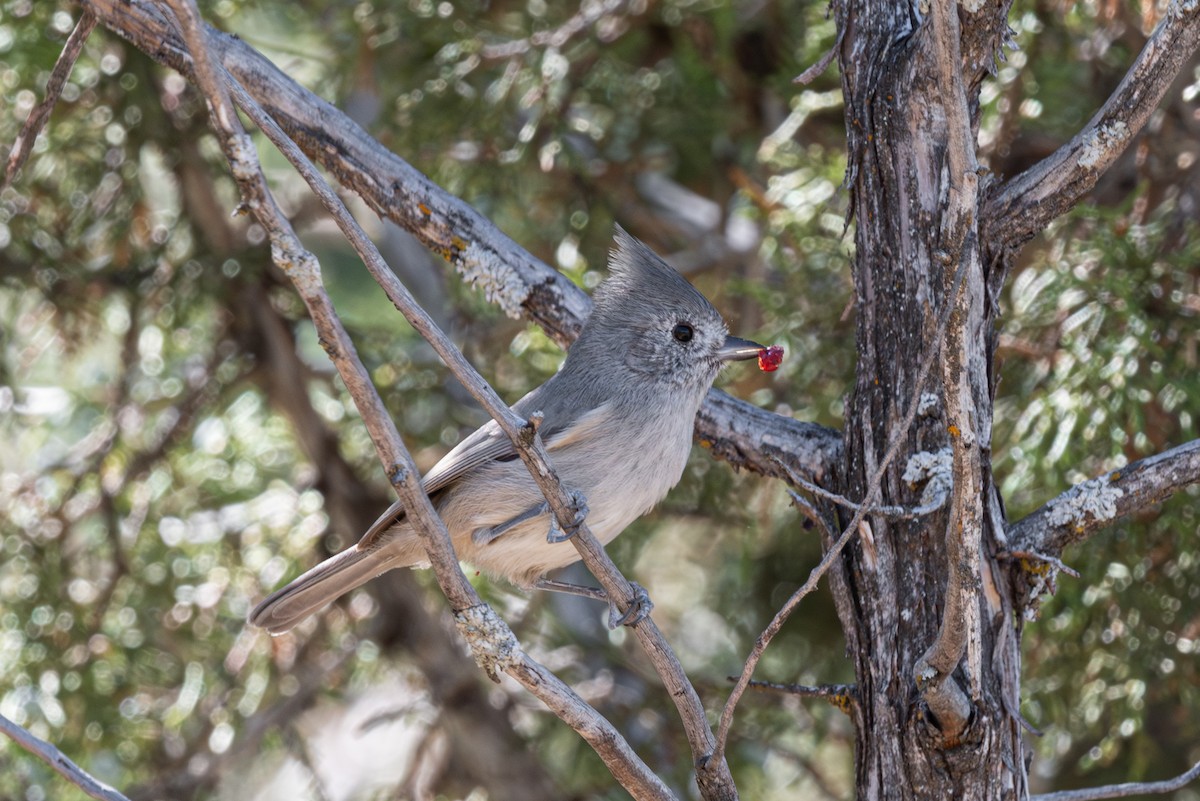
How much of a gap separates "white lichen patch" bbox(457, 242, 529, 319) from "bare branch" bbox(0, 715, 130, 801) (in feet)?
4.35

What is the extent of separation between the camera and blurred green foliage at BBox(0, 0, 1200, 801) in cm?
408

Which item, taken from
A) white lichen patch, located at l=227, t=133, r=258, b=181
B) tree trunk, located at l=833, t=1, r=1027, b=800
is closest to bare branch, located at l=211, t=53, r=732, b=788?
white lichen patch, located at l=227, t=133, r=258, b=181

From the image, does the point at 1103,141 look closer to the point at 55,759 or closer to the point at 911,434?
the point at 911,434

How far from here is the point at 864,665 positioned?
2.28 m

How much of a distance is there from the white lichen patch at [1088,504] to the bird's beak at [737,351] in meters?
0.91

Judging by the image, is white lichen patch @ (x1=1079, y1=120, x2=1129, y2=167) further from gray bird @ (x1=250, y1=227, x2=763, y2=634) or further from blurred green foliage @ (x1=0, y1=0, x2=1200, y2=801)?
blurred green foliage @ (x1=0, y1=0, x2=1200, y2=801)

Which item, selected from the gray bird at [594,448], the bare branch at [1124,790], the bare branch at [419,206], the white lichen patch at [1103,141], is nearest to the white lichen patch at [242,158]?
the bare branch at [419,206]

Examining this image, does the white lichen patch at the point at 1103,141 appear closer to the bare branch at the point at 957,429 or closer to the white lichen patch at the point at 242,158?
the bare branch at the point at 957,429

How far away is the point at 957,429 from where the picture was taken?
1844 millimetres

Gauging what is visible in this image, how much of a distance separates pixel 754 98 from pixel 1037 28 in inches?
56.8

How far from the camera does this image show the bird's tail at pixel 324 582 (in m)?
3.08

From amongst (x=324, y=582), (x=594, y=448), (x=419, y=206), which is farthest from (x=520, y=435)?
(x=324, y=582)

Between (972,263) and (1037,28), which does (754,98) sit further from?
(972,263)

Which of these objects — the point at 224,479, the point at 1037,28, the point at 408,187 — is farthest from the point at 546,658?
the point at 1037,28
